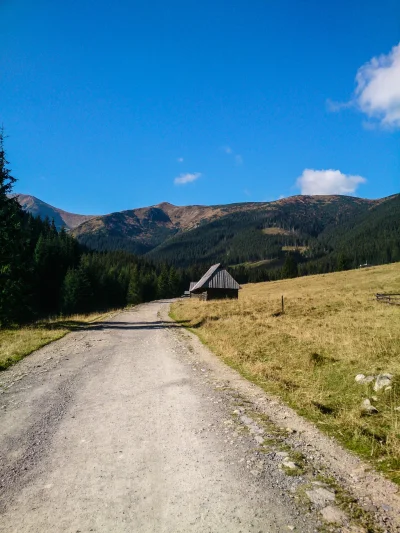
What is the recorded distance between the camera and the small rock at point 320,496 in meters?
4.36

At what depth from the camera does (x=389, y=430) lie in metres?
6.37

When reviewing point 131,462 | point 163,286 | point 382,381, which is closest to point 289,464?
point 131,462

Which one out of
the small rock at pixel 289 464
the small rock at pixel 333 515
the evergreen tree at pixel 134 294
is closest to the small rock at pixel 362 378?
the small rock at pixel 289 464

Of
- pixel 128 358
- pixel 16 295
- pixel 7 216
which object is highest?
pixel 7 216

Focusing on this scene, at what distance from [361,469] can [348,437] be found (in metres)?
1.17

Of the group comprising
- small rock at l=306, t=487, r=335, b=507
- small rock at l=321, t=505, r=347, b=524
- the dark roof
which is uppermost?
the dark roof

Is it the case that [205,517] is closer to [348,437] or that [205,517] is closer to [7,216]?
[348,437]

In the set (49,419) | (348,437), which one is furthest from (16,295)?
(348,437)

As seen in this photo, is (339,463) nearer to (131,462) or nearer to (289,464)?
(289,464)

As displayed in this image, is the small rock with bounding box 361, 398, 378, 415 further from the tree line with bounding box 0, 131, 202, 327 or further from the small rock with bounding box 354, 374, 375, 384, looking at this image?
the tree line with bounding box 0, 131, 202, 327

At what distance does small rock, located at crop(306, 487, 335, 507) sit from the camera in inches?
171

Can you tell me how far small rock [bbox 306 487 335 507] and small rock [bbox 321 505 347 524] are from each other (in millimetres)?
117

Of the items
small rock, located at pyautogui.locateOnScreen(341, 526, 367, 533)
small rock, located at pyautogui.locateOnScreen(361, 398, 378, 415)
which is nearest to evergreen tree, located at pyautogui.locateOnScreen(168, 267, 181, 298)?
small rock, located at pyautogui.locateOnScreen(361, 398, 378, 415)

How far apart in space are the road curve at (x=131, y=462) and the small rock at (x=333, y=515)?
23cm
